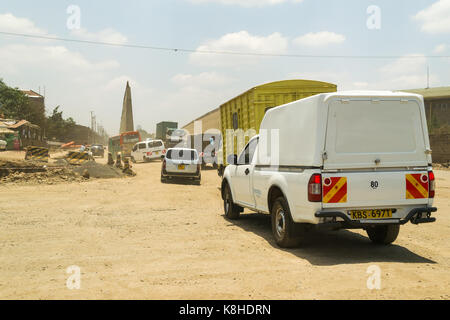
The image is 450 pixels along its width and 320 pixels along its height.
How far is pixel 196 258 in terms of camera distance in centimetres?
589

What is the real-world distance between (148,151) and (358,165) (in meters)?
31.6

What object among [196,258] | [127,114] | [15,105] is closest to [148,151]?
[196,258]

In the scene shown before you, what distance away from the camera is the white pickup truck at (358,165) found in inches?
225

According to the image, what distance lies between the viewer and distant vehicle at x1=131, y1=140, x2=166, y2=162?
1426 inches

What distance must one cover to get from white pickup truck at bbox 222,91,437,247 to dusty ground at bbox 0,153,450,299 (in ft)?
1.98

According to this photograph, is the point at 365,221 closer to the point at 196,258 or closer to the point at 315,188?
the point at 315,188

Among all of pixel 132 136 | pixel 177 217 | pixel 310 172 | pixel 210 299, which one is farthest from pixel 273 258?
pixel 132 136

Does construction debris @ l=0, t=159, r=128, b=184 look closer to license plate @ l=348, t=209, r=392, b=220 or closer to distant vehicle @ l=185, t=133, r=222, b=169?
distant vehicle @ l=185, t=133, r=222, b=169

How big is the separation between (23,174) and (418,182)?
1714 cm

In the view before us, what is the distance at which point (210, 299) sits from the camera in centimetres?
412

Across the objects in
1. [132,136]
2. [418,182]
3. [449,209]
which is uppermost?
[132,136]

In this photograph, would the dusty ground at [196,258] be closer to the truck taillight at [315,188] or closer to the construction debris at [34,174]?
the truck taillight at [315,188]

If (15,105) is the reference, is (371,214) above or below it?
below

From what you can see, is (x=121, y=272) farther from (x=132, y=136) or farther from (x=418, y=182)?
(x=132, y=136)
